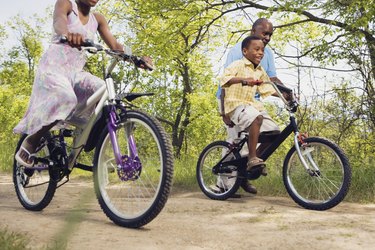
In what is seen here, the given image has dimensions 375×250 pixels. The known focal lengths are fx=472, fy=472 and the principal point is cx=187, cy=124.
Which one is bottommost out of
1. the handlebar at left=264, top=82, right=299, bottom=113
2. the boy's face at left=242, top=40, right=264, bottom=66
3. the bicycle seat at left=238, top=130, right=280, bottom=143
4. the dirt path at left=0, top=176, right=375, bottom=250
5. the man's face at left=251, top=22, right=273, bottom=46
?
the dirt path at left=0, top=176, right=375, bottom=250

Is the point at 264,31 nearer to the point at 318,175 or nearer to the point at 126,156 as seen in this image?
the point at 318,175

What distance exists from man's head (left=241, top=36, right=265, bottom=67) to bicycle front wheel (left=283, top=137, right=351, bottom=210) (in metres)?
1.04

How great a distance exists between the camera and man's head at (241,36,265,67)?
16.4ft

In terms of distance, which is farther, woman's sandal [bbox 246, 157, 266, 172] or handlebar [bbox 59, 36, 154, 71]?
woman's sandal [bbox 246, 157, 266, 172]

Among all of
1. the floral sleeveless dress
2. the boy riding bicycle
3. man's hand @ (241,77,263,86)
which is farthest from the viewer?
the boy riding bicycle

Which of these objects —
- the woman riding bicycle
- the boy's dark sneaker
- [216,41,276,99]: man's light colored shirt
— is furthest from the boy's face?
the woman riding bicycle

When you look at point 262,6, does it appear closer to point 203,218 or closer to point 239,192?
point 239,192

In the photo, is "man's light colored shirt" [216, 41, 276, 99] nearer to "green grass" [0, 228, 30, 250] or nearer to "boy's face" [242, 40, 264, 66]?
"boy's face" [242, 40, 264, 66]

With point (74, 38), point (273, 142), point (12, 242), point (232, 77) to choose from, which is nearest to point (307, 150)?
point (273, 142)

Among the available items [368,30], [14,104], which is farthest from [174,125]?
[368,30]

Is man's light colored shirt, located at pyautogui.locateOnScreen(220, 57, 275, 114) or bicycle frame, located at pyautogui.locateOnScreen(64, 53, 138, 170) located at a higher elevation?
man's light colored shirt, located at pyautogui.locateOnScreen(220, 57, 275, 114)

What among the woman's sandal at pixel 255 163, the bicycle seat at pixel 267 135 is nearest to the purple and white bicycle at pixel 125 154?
the woman's sandal at pixel 255 163

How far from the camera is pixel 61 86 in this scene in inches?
139

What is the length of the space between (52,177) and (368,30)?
6801 mm
